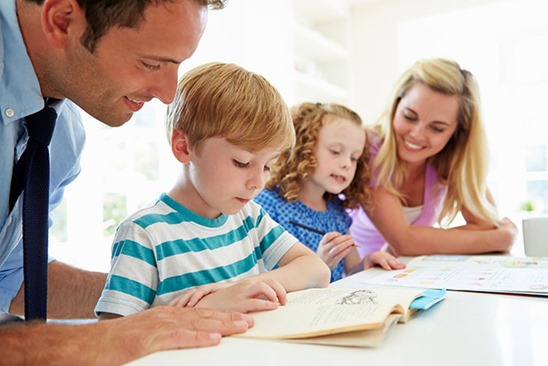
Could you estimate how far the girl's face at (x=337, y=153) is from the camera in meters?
1.55

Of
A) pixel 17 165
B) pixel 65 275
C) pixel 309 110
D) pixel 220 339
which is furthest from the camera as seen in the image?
pixel 309 110

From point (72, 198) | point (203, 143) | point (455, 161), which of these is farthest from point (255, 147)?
point (72, 198)

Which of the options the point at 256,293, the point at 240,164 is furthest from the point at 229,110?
the point at 256,293

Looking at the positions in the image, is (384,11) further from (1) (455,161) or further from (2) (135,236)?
(2) (135,236)

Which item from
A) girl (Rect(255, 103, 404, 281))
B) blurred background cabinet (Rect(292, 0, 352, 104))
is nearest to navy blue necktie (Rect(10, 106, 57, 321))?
girl (Rect(255, 103, 404, 281))

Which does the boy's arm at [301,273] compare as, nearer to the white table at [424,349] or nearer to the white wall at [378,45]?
the white table at [424,349]

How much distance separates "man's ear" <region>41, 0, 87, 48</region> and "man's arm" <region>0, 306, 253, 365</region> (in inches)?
20.1

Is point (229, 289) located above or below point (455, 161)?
below

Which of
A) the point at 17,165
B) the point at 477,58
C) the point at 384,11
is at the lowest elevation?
the point at 17,165

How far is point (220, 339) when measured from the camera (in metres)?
0.62

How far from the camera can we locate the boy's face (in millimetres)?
1021

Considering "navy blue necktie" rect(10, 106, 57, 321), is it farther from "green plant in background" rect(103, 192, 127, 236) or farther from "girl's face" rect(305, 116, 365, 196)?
"green plant in background" rect(103, 192, 127, 236)

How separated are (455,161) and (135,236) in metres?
1.33

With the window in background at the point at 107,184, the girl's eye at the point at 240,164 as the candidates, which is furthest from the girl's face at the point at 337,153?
the window in background at the point at 107,184
